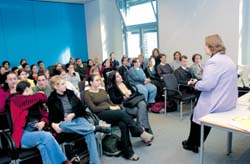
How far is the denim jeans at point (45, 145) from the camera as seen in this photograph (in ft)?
7.60

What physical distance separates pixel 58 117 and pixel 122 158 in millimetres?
956

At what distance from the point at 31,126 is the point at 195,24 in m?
4.69

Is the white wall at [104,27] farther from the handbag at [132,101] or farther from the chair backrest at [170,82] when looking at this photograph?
the handbag at [132,101]

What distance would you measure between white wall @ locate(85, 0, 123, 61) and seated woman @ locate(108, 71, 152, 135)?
444 centimetres

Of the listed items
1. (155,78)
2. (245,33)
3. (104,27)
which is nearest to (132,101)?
(155,78)

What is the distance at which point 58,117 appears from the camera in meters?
2.72

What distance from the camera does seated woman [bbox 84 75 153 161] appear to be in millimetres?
2902

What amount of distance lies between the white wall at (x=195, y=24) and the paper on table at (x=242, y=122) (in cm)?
346

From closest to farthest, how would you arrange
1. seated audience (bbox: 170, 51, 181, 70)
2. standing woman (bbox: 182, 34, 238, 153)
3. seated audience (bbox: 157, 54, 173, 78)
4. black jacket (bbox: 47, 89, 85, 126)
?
standing woman (bbox: 182, 34, 238, 153), black jacket (bbox: 47, 89, 85, 126), seated audience (bbox: 157, 54, 173, 78), seated audience (bbox: 170, 51, 181, 70)

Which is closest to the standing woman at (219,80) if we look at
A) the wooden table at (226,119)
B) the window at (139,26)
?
the wooden table at (226,119)

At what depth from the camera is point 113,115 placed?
118 inches

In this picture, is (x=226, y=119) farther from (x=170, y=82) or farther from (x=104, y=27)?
(x=104, y=27)

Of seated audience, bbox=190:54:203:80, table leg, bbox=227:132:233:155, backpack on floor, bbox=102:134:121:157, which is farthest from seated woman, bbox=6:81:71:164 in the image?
seated audience, bbox=190:54:203:80

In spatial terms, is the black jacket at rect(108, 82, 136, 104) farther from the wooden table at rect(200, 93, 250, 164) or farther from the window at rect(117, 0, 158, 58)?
the window at rect(117, 0, 158, 58)
